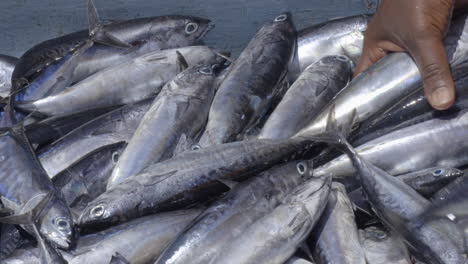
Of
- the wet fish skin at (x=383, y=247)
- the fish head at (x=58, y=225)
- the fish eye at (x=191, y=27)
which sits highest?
the fish eye at (x=191, y=27)

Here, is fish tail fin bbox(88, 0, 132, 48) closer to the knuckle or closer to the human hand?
the human hand

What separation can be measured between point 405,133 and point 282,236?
2.19 feet

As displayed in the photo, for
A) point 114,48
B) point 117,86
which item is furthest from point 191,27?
point 117,86

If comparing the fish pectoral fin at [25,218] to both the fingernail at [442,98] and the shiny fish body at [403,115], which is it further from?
the fingernail at [442,98]

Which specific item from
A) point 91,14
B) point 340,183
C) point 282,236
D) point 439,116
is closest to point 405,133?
point 439,116

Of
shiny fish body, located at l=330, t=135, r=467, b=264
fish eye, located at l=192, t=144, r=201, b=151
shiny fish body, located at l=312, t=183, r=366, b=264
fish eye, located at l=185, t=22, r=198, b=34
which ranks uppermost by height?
fish eye, located at l=185, t=22, r=198, b=34

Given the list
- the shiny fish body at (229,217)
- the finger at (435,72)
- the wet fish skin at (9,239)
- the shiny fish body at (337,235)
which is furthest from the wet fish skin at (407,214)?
the wet fish skin at (9,239)

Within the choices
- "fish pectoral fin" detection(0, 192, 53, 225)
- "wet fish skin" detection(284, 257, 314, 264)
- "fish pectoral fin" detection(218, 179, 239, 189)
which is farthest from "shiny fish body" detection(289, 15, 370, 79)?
"fish pectoral fin" detection(0, 192, 53, 225)

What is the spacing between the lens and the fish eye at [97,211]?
179 cm

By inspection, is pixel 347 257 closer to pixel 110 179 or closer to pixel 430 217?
pixel 430 217

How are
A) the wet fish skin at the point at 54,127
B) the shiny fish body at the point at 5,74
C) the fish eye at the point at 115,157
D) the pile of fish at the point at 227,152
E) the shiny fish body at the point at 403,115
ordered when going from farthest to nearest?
the shiny fish body at the point at 5,74
the wet fish skin at the point at 54,127
the fish eye at the point at 115,157
the shiny fish body at the point at 403,115
the pile of fish at the point at 227,152

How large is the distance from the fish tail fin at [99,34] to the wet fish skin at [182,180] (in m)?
0.86

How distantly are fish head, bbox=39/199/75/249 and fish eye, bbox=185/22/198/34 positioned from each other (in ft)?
3.68

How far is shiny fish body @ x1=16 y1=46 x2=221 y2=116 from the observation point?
2375mm
